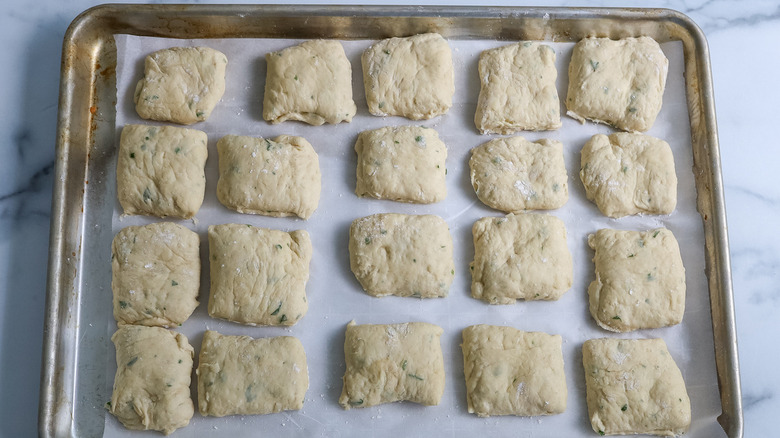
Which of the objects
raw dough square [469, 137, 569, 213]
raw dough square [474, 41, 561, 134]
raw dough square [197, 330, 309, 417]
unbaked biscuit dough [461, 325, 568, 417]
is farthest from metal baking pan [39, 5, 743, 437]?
unbaked biscuit dough [461, 325, 568, 417]

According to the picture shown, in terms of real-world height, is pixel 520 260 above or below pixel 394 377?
above

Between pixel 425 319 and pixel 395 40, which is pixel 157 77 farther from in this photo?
pixel 425 319

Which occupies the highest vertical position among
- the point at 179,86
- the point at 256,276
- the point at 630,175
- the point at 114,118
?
the point at 179,86

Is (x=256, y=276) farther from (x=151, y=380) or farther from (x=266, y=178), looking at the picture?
(x=151, y=380)

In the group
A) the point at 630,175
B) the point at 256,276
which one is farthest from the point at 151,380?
the point at 630,175

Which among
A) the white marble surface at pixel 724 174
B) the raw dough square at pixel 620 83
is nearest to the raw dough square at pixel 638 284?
the white marble surface at pixel 724 174

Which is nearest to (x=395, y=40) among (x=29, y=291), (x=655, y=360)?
(x=655, y=360)

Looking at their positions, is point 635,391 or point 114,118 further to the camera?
point 114,118
